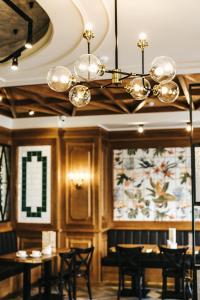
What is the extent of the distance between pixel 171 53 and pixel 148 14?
3.68ft

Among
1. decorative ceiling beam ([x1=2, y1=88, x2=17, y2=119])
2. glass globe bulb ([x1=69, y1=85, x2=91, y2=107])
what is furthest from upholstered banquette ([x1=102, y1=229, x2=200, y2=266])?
glass globe bulb ([x1=69, y1=85, x2=91, y2=107])

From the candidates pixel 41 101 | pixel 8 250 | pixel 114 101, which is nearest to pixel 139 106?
pixel 114 101

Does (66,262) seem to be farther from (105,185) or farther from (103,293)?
(105,185)

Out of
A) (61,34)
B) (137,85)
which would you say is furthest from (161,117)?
(137,85)

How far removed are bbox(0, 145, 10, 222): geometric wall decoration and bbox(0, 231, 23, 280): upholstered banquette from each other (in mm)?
347

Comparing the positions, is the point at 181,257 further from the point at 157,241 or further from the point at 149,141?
the point at 149,141

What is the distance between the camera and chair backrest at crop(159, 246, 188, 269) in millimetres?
7418

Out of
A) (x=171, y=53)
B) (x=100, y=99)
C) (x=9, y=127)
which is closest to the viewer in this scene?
(x=171, y=53)

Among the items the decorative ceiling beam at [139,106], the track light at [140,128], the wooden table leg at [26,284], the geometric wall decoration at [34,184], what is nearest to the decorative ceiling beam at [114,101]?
the decorative ceiling beam at [139,106]

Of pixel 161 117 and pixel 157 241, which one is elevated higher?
pixel 161 117

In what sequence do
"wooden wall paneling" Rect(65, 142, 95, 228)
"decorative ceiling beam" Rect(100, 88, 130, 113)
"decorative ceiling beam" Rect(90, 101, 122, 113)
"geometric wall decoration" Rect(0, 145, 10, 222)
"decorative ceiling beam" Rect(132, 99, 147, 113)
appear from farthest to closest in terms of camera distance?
1. "wooden wall paneling" Rect(65, 142, 95, 228)
2. "geometric wall decoration" Rect(0, 145, 10, 222)
3. "decorative ceiling beam" Rect(90, 101, 122, 113)
4. "decorative ceiling beam" Rect(132, 99, 147, 113)
5. "decorative ceiling beam" Rect(100, 88, 130, 113)

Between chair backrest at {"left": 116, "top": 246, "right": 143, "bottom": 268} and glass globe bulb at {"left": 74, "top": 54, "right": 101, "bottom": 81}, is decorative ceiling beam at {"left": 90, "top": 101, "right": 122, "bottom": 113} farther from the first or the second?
glass globe bulb at {"left": 74, "top": 54, "right": 101, "bottom": 81}

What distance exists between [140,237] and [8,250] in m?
2.64

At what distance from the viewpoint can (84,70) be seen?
3379 millimetres
